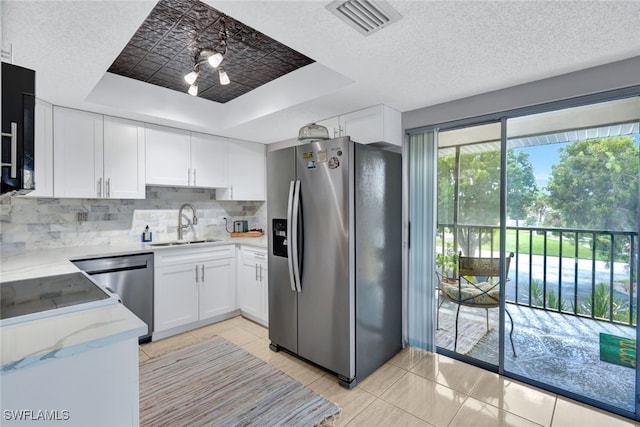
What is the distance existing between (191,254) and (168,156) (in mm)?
1115

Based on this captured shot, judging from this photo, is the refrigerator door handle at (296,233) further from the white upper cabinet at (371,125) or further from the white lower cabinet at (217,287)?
the white lower cabinet at (217,287)

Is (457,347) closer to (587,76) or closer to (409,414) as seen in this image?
(409,414)

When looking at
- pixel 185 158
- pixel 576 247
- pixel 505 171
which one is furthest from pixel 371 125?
pixel 185 158

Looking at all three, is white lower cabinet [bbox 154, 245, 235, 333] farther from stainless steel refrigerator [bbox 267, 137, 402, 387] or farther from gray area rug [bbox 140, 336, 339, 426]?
stainless steel refrigerator [bbox 267, 137, 402, 387]

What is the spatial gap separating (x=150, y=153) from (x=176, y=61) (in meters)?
1.15

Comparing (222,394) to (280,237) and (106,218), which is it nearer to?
(280,237)

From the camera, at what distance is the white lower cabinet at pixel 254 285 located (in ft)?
11.1

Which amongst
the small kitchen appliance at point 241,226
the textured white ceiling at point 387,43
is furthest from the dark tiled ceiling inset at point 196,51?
the small kitchen appliance at point 241,226

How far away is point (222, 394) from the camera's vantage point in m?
2.24

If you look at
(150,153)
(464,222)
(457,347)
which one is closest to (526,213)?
(464,222)

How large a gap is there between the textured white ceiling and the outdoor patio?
188cm

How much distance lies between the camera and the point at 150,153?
326cm

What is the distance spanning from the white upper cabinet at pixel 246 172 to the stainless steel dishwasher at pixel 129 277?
1311 millimetres

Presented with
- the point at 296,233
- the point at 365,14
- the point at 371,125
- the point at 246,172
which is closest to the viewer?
the point at 365,14
